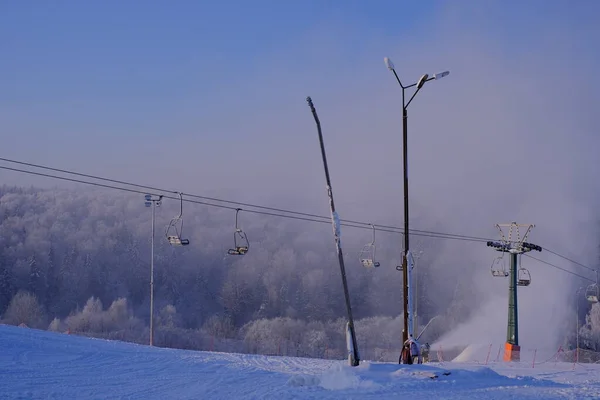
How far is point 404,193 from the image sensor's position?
17.3 meters

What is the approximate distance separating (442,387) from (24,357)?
39.6ft

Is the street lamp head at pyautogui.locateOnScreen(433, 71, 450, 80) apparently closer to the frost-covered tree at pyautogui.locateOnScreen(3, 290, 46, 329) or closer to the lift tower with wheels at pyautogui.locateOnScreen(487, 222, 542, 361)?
the lift tower with wheels at pyautogui.locateOnScreen(487, 222, 542, 361)

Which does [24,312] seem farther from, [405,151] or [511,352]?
[405,151]

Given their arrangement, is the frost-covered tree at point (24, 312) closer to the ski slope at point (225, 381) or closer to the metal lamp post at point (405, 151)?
the ski slope at point (225, 381)

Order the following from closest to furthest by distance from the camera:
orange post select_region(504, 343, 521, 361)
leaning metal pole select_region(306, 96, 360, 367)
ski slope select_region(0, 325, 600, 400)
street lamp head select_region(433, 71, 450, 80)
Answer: ski slope select_region(0, 325, 600, 400) → leaning metal pole select_region(306, 96, 360, 367) → street lamp head select_region(433, 71, 450, 80) → orange post select_region(504, 343, 521, 361)

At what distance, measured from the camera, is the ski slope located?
38.6 feet

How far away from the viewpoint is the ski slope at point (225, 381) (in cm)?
1177

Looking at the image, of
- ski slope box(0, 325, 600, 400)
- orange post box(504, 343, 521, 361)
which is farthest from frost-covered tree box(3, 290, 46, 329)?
ski slope box(0, 325, 600, 400)

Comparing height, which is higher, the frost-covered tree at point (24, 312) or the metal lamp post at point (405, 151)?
the metal lamp post at point (405, 151)

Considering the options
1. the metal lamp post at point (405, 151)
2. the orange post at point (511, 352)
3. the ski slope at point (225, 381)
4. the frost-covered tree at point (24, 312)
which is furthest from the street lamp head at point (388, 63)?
the frost-covered tree at point (24, 312)

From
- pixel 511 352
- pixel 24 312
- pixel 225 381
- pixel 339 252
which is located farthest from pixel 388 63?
pixel 24 312

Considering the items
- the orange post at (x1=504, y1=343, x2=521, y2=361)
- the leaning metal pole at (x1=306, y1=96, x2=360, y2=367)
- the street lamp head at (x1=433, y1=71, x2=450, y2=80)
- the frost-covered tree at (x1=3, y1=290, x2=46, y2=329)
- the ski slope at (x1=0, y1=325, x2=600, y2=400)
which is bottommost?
the frost-covered tree at (x1=3, y1=290, x2=46, y2=329)

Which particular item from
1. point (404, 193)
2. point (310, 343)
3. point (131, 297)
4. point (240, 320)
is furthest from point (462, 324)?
point (404, 193)

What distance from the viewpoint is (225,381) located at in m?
13.6
